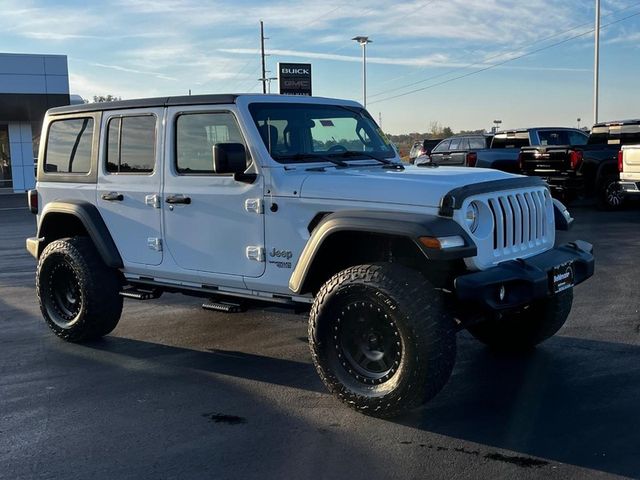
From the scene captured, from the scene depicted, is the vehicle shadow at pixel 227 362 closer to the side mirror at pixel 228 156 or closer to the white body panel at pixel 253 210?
the white body panel at pixel 253 210

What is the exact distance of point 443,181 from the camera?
171 inches

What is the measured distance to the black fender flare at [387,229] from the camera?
13.1 feet

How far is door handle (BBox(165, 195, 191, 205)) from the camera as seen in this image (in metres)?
5.36

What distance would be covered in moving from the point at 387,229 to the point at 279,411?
137 cm

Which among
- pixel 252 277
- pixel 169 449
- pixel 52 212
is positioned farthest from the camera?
pixel 52 212

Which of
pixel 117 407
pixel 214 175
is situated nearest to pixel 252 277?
pixel 214 175

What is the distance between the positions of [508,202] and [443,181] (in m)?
0.53

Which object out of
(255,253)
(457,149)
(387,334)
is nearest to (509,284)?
(387,334)

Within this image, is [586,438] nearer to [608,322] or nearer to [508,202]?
[508,202]

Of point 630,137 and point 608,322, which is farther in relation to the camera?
point 630,137

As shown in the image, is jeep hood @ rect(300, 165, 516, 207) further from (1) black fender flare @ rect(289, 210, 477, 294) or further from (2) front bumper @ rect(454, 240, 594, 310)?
(2) front bumper @ rect(454, 240, 594, 310)

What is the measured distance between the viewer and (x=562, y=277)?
4512 mm

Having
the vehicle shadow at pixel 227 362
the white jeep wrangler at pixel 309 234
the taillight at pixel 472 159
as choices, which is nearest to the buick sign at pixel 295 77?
the taillight at pixel 472 159

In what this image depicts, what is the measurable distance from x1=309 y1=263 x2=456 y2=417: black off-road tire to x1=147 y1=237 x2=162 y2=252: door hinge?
171 centimetres
